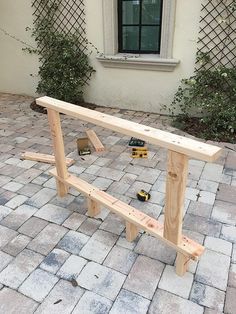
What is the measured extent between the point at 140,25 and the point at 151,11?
23cm

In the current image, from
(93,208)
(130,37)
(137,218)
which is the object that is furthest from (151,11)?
(137,218)

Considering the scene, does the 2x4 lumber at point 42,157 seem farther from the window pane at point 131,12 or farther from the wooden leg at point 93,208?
the window pane at point 131,12

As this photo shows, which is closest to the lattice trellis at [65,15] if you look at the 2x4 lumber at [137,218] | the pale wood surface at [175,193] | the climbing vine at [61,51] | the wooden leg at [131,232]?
the climbing vine at [61,51]

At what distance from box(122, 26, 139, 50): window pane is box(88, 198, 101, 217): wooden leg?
2.84m

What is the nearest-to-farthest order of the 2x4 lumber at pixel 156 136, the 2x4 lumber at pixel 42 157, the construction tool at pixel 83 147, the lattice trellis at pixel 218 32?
1. the 2x4 lumber at pixel 156 136
2. the 2x4 lumber at pixel 42 157
3. the construction tool at pixel 83 147
4. the lattice trellis at pixel 218 32

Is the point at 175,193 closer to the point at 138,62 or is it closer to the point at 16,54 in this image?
the point at 138,62

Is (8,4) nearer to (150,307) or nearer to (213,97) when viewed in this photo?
(213,97)

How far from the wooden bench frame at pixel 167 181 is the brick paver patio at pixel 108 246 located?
0.15m

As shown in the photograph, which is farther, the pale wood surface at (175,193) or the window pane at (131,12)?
the window pane at (131,12)

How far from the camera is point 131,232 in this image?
1.93m

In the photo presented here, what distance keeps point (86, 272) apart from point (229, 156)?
6.63 feet

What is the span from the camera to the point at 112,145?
335 cm

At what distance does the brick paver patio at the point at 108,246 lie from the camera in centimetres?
157

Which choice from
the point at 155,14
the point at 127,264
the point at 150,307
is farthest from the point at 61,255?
the point at 155,14
